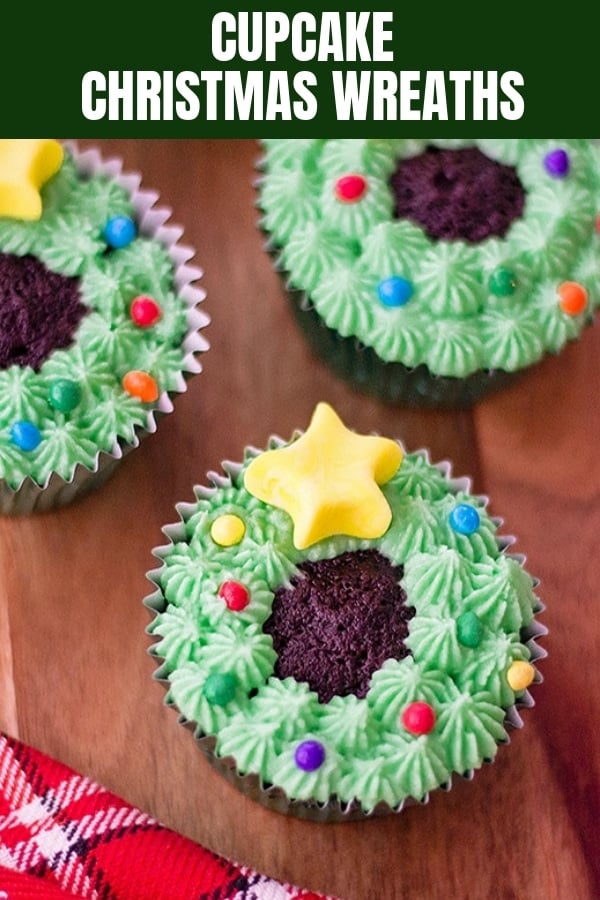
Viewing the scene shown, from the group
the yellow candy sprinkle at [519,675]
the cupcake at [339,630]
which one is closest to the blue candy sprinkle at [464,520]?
the cupcake at [339,630]

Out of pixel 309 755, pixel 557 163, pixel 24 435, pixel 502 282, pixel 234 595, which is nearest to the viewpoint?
pixel 309 755

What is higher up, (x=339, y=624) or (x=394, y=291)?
(x=394, y=291)

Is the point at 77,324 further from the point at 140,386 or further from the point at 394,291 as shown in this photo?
the point at 394,291

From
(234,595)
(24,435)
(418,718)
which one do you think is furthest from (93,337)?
(418,718)

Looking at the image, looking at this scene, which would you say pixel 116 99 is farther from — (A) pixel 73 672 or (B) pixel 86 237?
(A) pixel 73 672

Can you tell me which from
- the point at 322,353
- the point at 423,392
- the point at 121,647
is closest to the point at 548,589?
the point at 423,392

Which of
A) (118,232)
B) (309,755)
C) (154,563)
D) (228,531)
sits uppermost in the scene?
(118,232)

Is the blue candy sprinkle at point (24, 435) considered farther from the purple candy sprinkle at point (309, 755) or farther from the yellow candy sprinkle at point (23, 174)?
the purple candy sprinkle at point (309, 755)
